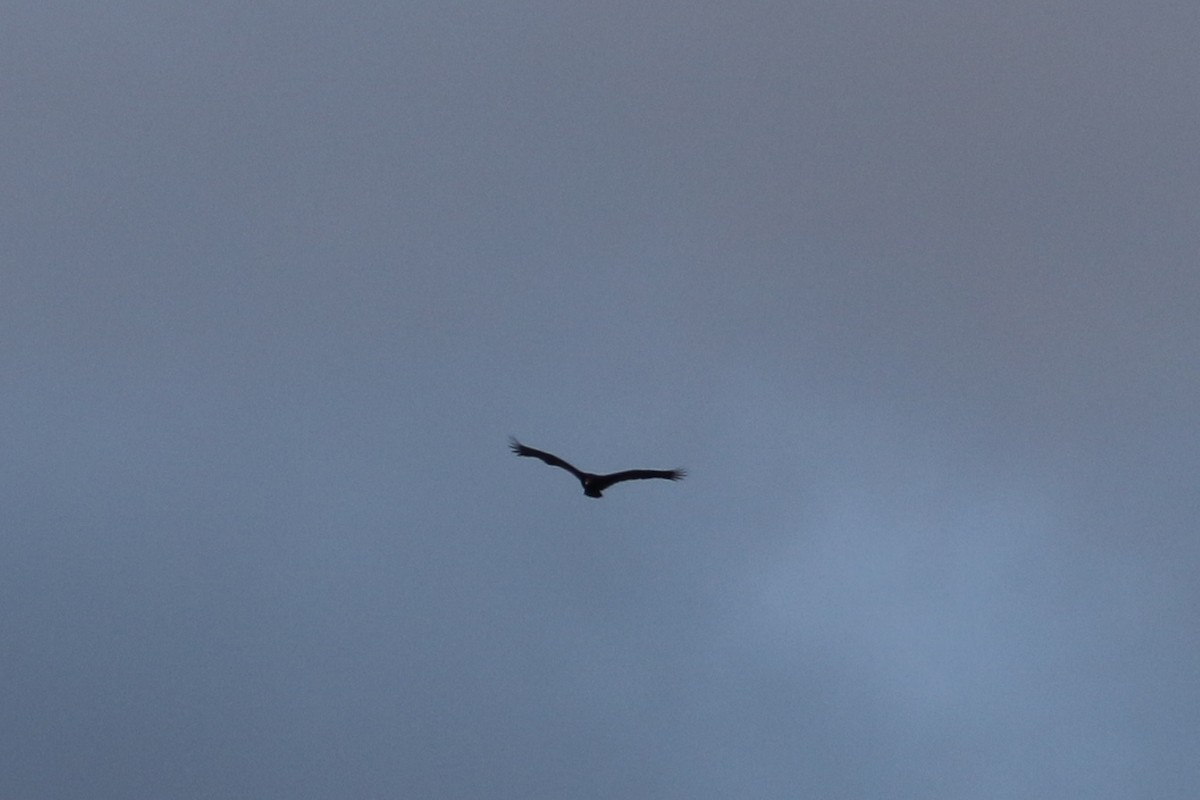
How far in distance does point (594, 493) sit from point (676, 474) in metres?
8.96

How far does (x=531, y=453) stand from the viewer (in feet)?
262

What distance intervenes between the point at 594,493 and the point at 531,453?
14.3 ft

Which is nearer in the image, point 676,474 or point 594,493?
point 676,474

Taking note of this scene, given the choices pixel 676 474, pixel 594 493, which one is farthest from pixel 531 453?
pixel 676 474

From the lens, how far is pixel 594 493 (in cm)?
8188

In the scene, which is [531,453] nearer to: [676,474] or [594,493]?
[594,493]

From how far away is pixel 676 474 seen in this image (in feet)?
243

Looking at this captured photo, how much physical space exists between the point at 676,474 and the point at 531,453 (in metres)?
9.37

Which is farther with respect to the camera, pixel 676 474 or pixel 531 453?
pixel 531 453
